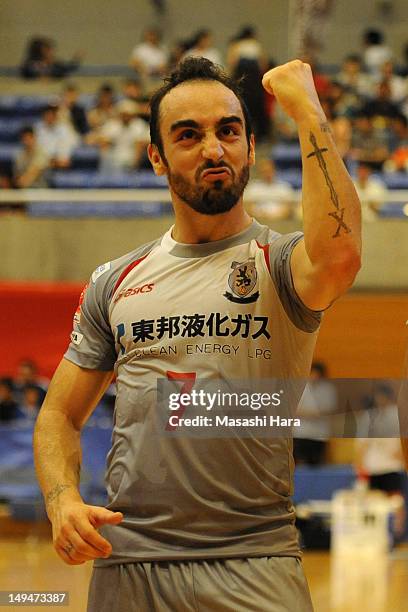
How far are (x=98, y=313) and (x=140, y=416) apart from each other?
0.31 metres

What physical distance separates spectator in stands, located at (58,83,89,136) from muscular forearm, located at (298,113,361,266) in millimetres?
9079

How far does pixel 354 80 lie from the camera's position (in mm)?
11750

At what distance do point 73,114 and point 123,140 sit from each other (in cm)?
104

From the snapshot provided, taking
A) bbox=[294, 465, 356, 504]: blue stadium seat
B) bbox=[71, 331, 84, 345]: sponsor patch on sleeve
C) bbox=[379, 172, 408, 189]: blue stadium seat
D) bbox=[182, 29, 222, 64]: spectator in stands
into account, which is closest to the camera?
bbox=[71, 331, 84, 345]: sponsor patch on sleeve

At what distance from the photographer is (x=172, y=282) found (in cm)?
228

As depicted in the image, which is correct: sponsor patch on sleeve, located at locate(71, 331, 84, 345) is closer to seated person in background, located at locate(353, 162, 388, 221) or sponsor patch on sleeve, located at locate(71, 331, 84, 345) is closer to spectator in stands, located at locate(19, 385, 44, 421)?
spectator in stands, located at locate(19, 385, 44, 421)

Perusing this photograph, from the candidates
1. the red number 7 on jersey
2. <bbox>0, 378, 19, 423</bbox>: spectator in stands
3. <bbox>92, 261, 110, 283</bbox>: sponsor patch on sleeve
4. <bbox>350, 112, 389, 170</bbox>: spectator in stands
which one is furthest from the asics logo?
<bbox>350, 112, 389, 170</bbox>: spectator in stands

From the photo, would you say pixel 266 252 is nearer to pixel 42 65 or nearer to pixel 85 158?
pixel 85 158

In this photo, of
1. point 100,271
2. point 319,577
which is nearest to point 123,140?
point 319,577

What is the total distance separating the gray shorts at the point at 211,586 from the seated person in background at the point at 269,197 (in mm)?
5606

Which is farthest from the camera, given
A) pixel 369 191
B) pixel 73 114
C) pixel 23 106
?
pixel 23 106

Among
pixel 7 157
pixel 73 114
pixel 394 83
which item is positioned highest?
pixel 394 83

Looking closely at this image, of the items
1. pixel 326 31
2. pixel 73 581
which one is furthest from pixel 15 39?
pixel 73 581

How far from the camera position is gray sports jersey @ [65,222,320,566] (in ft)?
7.02
